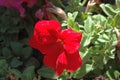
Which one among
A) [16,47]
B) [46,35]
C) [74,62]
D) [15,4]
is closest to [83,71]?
[74,62]

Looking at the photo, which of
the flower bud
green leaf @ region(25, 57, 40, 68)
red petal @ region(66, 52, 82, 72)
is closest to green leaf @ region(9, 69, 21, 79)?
green leaf @ region(25, 57, 40, 68)

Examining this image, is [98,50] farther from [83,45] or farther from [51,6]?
[51,6]

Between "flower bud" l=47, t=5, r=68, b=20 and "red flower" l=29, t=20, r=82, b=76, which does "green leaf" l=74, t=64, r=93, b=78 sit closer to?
"red flower" l=29, t=20, r=82, b=76

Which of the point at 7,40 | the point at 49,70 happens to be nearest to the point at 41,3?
the point at 7,40

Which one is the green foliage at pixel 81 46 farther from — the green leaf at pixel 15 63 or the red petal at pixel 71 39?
the red petal at pixel 71 39

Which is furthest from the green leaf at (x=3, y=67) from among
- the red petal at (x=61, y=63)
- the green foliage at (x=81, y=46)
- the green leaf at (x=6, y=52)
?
the red petal at (x=61, y=63)

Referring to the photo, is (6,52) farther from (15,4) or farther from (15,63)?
(15,4)

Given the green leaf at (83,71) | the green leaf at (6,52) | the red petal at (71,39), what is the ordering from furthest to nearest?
the green leaf at (6,52)
the green leaf at (83,71)
the red petal at (71,39)
